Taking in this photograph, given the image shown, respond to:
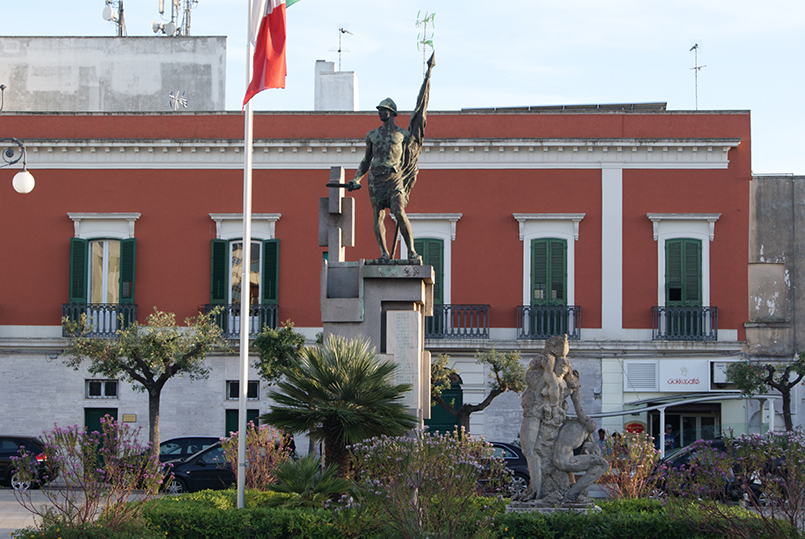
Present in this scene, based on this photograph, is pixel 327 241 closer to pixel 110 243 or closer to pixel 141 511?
pixel 141 511

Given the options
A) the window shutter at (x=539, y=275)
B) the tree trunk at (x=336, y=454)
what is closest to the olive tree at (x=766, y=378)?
the window shutter at (x=539, y=275)

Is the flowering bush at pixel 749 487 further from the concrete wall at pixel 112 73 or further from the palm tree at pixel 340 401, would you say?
the concrete wall at pixel 112 73

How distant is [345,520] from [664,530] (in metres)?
3.40

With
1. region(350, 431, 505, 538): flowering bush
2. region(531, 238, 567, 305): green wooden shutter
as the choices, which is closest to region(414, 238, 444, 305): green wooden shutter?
region(531, 238, 567, 305): green wooden shutter

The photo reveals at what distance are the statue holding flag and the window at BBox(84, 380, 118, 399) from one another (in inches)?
575

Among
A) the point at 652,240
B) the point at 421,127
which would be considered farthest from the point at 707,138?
the point at 421,127

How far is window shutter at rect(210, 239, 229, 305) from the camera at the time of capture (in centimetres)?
2547

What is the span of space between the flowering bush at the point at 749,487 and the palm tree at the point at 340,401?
317cm

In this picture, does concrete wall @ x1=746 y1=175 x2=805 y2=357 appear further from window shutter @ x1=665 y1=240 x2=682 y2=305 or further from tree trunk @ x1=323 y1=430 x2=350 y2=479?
tree trunk @ x1=323 y1=430 x2=350 y2=479

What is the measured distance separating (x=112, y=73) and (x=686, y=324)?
18.5m

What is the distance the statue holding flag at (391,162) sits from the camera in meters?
12.7

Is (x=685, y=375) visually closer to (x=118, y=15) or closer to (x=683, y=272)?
(x=683, y=272)

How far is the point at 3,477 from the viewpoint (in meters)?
21.1

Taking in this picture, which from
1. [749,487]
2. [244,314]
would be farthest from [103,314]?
[749,487]
